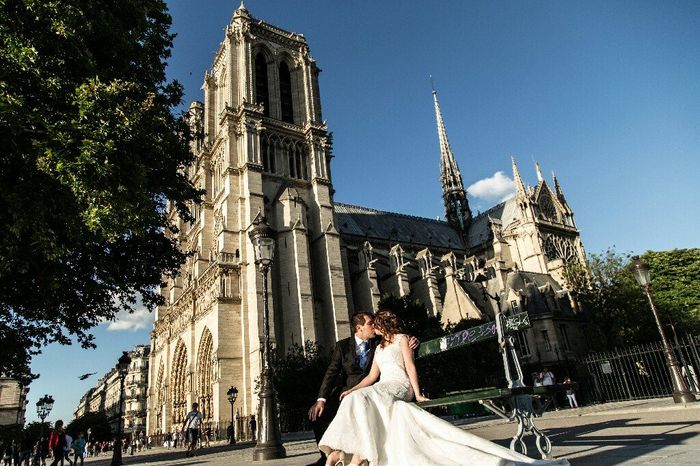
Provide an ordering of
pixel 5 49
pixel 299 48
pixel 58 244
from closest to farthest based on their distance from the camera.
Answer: pixel 5 49 → pixel 58 244 → pixel 299 48

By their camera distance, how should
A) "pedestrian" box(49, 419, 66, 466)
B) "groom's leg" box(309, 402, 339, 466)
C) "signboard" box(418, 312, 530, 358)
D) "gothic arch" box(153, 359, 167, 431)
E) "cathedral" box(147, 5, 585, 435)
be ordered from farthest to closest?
"gothic arch" box(153, 359, 167, 431)
"cathedral" box(147, 5, 585, 435)
"pedestrian" box(49, 419, 66, 466)
"groom's leg" box(309, 402, 339, 466)
"signboard" box(418, 312, 530, 358)

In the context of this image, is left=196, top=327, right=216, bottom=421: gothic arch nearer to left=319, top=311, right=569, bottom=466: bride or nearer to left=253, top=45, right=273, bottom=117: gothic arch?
left=253, top=45, right=273, bottom=117: gothic arch

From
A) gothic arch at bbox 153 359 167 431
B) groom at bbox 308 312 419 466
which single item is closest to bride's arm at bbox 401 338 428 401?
groom at bbox 308 312 419 466

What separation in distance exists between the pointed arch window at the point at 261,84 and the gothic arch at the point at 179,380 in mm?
19542

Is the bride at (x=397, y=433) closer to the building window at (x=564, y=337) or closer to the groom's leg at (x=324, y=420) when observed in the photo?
the groom's leg at (x=324, y=420)

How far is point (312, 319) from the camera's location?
28297 mm

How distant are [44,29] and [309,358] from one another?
1999cm

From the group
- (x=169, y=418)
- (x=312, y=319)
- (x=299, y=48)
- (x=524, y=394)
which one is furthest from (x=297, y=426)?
(x=299, y=48)

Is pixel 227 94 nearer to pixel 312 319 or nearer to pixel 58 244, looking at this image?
pixel 312 319

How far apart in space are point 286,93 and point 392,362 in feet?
125

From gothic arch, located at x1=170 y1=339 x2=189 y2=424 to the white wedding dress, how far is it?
108ft

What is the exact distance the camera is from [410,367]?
4012mm

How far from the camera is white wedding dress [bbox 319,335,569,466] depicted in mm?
3264

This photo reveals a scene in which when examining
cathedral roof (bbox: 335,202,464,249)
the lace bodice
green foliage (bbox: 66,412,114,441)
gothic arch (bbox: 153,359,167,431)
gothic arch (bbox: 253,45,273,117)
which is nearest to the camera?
the lace bodice
